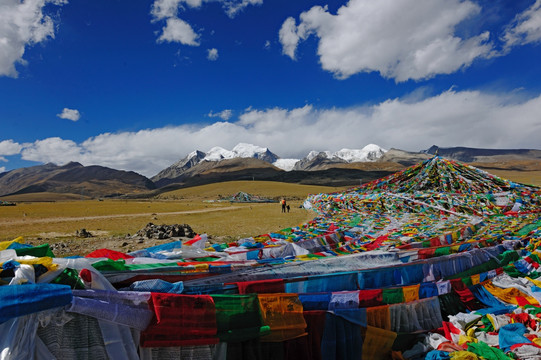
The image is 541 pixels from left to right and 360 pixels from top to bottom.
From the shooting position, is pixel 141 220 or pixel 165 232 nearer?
pixel 165 232

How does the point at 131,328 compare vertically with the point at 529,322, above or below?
above

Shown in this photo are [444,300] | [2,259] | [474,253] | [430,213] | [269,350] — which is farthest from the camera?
[430,213]

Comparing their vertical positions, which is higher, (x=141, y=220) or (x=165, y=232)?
(x=165, y=232)

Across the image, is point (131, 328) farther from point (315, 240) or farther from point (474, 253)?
point (474, 253)

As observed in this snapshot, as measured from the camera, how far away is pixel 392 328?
4.16 metres

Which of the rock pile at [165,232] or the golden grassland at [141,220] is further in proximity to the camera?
the golden grassland at [141,220]

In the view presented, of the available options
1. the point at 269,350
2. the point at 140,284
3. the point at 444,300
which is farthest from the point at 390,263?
the point at 140,284

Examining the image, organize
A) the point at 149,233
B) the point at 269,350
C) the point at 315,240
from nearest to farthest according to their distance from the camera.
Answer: the point at 269,350 → the point at 315,240 → the point at 149,233

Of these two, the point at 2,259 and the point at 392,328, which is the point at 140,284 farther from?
the point at 392,328

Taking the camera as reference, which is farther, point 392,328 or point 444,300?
point 444,300

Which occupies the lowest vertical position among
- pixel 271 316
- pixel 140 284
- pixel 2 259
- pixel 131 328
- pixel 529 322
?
pixel 529 322

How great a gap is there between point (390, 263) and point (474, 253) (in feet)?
7.09

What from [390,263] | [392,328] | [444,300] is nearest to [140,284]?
[392,328]

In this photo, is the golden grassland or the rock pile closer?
the rock pile
